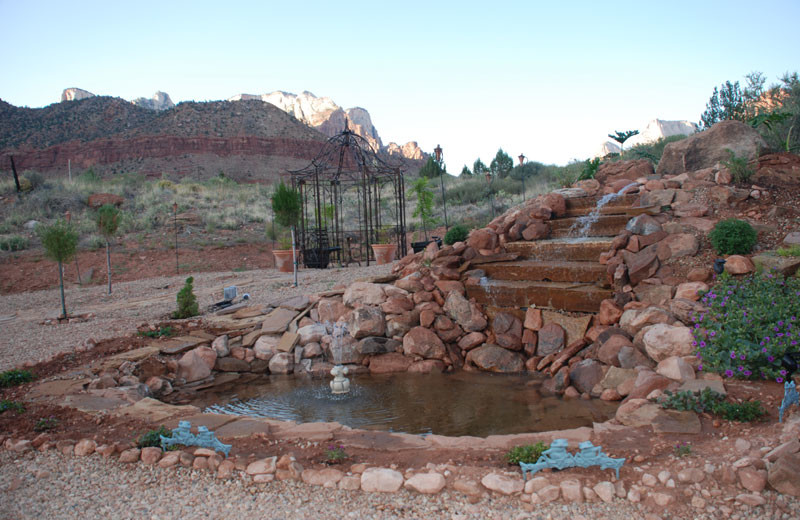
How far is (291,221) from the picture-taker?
14008 mm

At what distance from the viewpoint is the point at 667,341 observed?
4922 millimetres

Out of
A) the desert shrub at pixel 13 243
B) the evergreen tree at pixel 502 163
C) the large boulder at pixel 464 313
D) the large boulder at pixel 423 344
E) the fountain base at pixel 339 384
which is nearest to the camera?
the fountain base at pixel 339 384

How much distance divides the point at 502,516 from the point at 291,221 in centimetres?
1222

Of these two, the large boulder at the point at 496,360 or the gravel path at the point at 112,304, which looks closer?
the large boulder at the point at 496,360

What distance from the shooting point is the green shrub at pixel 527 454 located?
3062 mm

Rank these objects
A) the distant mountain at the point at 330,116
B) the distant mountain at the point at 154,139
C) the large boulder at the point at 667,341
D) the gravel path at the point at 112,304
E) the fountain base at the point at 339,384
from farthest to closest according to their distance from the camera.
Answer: the distant mountain at the point at 330,116, the distant mountain at the point at 154,139, the gravel path at the point at 112,304, the fountain base at the point at 339,384, the large boulder at the point at 667,341

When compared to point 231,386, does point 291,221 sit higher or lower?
higher

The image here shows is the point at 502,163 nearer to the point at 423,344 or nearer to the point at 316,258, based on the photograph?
the point at 316,258

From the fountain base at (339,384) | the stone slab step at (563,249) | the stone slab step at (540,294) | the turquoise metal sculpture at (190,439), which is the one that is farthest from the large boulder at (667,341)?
the turquoise metal sculpture at (190,439)

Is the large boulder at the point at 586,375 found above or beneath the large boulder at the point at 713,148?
beneath

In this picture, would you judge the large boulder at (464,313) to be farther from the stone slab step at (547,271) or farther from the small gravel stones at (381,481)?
the small gravel stones at (381,481)

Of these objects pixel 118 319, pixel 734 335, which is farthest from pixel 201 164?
pixel 734 335

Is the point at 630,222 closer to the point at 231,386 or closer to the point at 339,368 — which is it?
the point at 339,368

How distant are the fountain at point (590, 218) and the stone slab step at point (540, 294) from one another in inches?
64.1
